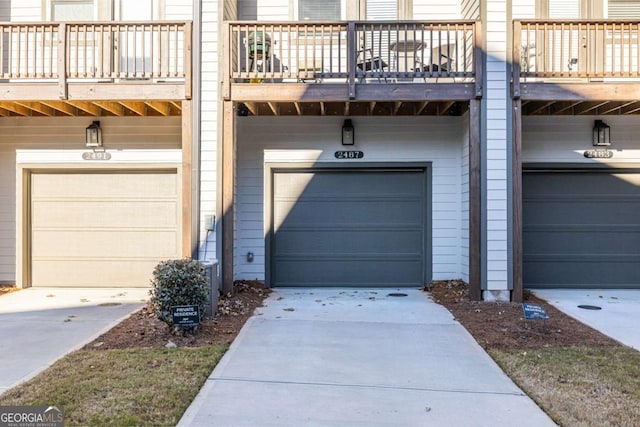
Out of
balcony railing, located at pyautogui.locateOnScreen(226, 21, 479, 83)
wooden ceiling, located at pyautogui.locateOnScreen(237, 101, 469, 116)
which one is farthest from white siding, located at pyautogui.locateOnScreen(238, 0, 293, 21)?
wooden ceiling, located at pyautogui.locateOnScreen(237, 101, 469, 116)

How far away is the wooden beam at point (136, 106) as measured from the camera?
21.6 feet

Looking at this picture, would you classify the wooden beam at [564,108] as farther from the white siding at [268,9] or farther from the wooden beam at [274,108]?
the white siding at [268,9]

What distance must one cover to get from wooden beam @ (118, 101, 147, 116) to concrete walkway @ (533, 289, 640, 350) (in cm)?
684

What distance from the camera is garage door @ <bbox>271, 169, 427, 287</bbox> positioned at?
7621mm

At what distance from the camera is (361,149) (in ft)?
24.8

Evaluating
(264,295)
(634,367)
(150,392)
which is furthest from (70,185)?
(634,367)

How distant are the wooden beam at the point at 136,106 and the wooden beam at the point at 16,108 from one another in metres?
1.64

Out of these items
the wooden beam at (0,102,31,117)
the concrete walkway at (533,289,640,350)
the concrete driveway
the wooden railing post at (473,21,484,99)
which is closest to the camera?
the concrete driveway

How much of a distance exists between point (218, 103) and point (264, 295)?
2994 millimetres

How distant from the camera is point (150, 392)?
3201mm

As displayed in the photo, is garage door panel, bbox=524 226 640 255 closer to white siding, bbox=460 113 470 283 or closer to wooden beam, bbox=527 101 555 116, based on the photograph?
white siding, bbox=460 113 470 283

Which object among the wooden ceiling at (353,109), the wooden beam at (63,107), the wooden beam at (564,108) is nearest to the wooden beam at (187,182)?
the wooden ceiling at (353,109)

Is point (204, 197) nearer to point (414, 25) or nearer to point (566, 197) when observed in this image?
point (414, 25)

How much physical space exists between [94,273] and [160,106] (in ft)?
10.3
